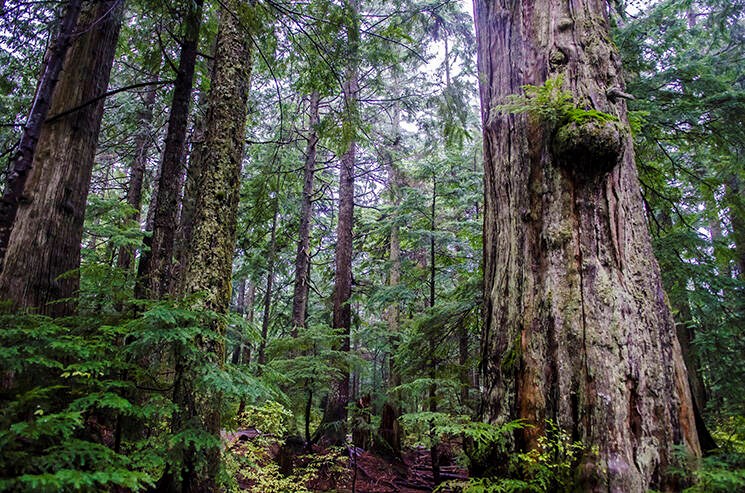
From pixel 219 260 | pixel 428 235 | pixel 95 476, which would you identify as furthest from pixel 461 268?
pixel 95 476

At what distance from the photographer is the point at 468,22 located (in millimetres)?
13195

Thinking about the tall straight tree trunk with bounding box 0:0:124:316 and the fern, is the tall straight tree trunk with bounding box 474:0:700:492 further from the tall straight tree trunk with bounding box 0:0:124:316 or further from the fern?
the tall straight tree trunk with bounding box 0:0:124:316

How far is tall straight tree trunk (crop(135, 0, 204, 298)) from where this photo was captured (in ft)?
17.3

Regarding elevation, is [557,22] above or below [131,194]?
below

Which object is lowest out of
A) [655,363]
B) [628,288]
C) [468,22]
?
[655,363]

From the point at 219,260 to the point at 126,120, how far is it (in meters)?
6.35

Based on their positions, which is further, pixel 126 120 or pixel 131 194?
pixel 131 194

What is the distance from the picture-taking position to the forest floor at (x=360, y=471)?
661 centimetres

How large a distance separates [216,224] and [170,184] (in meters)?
1.82

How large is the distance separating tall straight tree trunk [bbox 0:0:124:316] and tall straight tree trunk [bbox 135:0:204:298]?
83 centimetres

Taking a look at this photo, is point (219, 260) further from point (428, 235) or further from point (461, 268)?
point (461, 268)

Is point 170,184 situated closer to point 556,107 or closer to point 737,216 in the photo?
point 556,107

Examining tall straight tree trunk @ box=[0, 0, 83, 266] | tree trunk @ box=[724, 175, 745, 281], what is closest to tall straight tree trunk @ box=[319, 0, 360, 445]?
tall straight tree trunk @ box=[0, 0, 83, 266]

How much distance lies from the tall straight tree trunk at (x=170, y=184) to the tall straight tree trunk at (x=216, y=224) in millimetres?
1260
